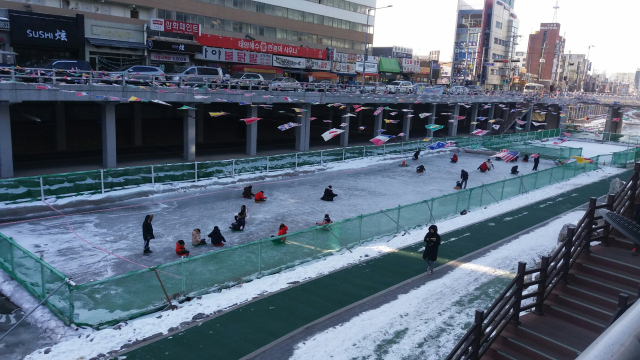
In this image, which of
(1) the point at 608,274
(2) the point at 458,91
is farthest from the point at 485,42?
(1) the point at 608,274

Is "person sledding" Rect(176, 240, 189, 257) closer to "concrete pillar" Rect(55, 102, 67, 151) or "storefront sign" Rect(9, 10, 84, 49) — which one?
"concrete pillar" Rect(55, 102, 67, 151)

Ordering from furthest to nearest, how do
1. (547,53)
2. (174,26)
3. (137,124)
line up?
(547,53), (174,26), (137,124)

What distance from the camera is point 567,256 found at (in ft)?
26.7

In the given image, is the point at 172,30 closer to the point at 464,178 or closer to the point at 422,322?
the point at 464,178

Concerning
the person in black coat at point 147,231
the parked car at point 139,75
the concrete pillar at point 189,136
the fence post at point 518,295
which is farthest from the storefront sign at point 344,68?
the fence post at point 518,295

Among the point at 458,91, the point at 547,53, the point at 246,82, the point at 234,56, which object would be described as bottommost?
the point at 246,82

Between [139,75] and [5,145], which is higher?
[139,75]

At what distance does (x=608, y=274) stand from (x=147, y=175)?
22609 millimetres

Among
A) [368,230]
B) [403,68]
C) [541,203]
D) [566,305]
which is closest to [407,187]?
[541,203]

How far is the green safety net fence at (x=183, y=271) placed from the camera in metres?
11.0

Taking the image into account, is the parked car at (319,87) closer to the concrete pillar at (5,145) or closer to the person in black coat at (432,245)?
the concrete pillar at (5,145)

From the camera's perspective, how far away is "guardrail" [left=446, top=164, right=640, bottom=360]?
24.0ft

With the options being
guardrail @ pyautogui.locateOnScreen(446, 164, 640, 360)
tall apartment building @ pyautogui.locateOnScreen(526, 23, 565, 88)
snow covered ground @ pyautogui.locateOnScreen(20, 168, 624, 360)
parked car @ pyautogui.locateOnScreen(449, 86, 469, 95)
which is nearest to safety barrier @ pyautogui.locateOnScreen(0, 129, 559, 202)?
snow covered ground @ pyautogui.locateOnScreen(20, 168, 624, 360)

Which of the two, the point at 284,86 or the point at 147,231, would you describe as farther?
the point at 284,86
